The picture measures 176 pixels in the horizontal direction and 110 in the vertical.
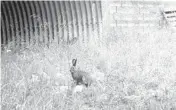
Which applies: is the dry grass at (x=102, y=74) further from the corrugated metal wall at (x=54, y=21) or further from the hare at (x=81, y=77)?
the corrugated metal wall at (x=54, y=21)

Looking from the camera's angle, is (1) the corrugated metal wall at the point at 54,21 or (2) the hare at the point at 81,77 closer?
(2) the hare at the point at 81,77

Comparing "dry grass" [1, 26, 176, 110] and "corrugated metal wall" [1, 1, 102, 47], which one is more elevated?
"corrugated metal wall" [1, 1, 102, 47]

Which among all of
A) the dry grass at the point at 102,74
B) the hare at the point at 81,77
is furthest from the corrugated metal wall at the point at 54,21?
the hare at the point at 81,77

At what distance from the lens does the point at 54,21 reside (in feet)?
31.0

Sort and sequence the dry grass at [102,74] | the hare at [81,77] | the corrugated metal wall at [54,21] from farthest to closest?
the corrugated metal wall at [54,21] < the hare at [81,77] < the dry grass at [102,74]

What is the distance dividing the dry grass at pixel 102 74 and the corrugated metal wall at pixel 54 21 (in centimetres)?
78

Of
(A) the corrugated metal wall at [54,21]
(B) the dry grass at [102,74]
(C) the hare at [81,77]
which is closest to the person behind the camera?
(B) the dry grass at [102,74]

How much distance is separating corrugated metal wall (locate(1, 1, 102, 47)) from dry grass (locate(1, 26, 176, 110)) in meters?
0.78

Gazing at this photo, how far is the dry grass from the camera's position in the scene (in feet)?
18.3

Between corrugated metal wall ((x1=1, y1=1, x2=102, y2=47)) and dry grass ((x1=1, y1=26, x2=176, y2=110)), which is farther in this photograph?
corrugated metal wall ((x1=1, y1=1, x2=102, y2=47))

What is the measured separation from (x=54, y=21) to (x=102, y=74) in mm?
3113

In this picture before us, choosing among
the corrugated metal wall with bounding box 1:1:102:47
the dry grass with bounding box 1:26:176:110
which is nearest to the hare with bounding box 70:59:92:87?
the dry grass with bounding box 1:26:176:110

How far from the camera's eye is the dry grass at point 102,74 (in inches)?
219

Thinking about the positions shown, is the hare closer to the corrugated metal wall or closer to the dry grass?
the dry grass
